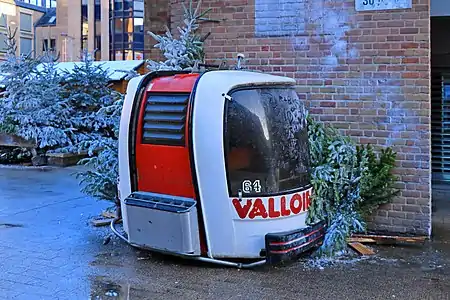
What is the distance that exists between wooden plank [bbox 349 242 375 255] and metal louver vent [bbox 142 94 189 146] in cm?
213

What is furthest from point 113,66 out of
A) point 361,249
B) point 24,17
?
point 24,17

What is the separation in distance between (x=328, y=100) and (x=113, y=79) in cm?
966

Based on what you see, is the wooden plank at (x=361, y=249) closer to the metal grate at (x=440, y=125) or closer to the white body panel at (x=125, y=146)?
the white body panel at (x=125, y=146)

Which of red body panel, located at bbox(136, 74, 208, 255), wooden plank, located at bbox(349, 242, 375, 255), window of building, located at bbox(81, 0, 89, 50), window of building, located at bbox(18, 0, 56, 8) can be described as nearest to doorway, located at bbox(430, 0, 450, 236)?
wooden plank, located at bbox(349, 242, 375, 255)

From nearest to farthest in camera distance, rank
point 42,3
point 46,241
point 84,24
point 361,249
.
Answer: point 361,249, point 46,241, point 84,24, point 42,3

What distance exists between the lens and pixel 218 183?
4578 mm

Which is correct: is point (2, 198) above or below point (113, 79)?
below

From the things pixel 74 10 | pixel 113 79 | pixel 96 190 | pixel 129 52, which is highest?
pixel 74 10

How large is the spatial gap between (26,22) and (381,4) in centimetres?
4315

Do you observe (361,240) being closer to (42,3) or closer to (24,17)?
(24,17)

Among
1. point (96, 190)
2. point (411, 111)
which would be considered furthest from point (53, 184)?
point (411, 111)

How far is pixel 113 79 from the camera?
582 inches

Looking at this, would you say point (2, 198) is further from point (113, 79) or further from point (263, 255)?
point (113, 79)

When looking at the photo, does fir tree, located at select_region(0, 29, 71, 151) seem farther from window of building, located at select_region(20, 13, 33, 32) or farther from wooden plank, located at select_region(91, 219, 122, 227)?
window of building, located at select_region(20, 13, 33, 32)
